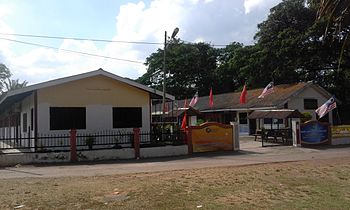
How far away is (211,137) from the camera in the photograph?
24391mm

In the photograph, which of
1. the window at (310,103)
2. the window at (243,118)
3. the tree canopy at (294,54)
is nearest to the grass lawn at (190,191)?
the window at (310,103)

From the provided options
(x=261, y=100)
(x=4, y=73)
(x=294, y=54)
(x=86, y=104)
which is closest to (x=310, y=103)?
(x=261, y=100)

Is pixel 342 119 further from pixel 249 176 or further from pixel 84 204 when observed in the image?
pixel 84 204

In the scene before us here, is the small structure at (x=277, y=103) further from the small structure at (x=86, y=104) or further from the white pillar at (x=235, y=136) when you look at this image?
the small structure at (x=86, y=104)

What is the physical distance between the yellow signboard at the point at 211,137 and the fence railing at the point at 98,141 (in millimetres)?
755

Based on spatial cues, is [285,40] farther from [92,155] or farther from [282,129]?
[92,155]

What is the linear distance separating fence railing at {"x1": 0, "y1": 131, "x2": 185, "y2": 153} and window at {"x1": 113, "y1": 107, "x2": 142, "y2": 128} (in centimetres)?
73

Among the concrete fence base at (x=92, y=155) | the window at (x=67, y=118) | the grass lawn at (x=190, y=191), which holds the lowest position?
the grass lawn at (x=190, y=191)

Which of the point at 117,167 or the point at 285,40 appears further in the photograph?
the point at 285,40

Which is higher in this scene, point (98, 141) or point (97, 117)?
point (97, 117)

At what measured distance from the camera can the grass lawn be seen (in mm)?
9227

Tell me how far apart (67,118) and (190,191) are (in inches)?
574

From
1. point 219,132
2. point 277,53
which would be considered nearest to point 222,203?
point 219,132

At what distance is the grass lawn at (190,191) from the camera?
9227 millimetres
